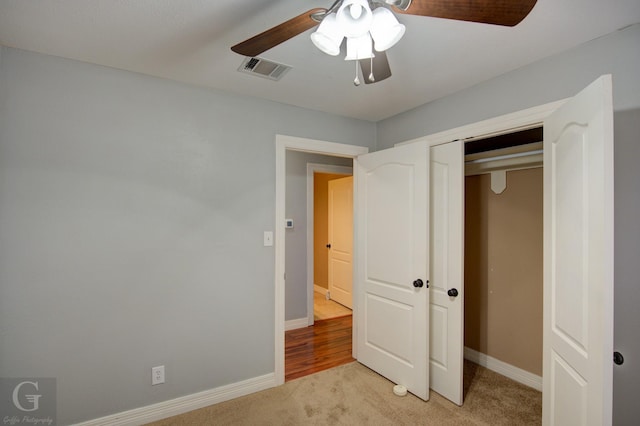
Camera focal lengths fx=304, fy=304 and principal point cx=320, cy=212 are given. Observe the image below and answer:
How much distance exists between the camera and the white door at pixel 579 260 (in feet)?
3.87

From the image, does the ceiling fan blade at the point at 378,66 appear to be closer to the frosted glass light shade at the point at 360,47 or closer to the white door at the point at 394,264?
the frosted glass light shade at the point at 360,47

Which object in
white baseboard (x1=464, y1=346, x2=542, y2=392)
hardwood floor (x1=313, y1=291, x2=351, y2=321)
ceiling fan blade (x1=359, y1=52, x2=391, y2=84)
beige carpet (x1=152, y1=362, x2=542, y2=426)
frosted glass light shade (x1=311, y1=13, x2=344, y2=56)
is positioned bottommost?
hardwood floor (x1=313, y1=291, x2=351, y2=321)

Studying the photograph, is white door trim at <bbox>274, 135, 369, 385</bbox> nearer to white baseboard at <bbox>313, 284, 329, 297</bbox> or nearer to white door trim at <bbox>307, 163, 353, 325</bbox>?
white door trim at <bbox>307, 163, 353, 325</bbox>

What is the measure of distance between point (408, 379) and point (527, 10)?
8.28ft

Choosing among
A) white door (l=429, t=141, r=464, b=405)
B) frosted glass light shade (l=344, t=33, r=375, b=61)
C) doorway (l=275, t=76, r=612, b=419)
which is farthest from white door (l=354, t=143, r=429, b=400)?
frosted glass light shade (l=344, t=33, r=375, b=61)

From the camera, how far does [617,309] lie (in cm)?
158

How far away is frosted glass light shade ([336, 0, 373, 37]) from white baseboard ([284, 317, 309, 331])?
3.54 meters

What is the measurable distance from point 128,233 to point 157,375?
103cm

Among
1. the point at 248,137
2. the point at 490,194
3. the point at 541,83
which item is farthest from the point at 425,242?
the point at 248,137

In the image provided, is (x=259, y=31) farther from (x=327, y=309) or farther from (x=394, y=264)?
(x=327, y=309)

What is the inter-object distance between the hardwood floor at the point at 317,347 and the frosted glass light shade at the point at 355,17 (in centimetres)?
269

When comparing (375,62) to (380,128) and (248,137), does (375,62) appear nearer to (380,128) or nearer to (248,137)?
(248,137)

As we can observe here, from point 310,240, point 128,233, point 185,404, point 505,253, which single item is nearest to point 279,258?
point 128,233

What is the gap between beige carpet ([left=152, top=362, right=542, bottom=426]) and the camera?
214cm
